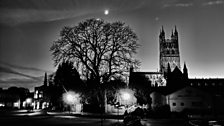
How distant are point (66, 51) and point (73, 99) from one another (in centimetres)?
1238

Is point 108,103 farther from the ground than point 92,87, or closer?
closer

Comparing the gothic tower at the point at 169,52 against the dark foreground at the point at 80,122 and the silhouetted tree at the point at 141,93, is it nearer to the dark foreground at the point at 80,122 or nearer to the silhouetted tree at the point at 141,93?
the silhouetted tree at the point at 141,93

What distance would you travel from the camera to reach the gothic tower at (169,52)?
174 meters

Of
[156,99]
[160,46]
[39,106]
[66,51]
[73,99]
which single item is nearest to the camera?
[66,51]

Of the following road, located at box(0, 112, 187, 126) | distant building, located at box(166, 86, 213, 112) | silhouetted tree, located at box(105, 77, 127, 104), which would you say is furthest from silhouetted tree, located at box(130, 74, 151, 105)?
road, located at box(0, 112, 187, 126)

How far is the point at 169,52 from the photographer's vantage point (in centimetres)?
17975

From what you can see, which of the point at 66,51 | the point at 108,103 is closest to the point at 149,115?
the point at 108,103

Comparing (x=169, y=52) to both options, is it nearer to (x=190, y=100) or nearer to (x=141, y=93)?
(x=190, y=100)

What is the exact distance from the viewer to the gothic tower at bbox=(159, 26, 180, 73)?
174 meters

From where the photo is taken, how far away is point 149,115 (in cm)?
3412

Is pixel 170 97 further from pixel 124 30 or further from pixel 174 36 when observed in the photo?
pixel 174 36

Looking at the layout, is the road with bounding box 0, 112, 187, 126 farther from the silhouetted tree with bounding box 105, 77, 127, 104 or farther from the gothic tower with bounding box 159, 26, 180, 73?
the gothic tower with bounding box 159, 26, 180, 73

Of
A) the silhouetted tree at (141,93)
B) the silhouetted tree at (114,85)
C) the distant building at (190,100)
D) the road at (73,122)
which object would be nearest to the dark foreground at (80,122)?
the road at (73,122)

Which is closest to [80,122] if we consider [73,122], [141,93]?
[73,122]
